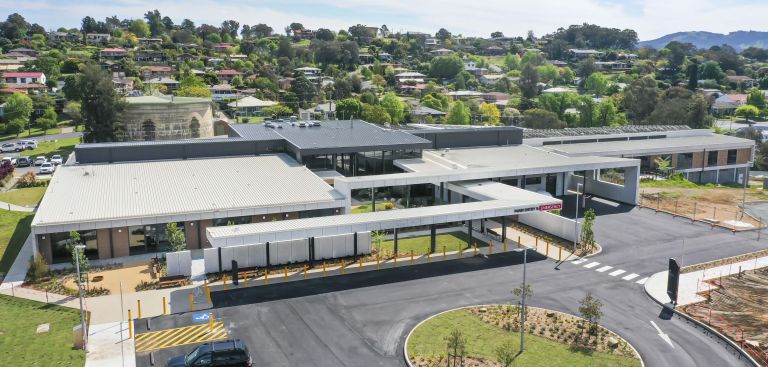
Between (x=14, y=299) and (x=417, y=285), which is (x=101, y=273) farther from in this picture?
(x=417, y=285)

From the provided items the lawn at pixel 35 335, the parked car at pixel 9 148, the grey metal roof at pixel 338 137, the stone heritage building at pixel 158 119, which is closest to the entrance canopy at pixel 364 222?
the lawn at pixel 35 335

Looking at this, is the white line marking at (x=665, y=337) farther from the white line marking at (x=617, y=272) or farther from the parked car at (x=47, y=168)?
the parked car at (x=47, y=168)

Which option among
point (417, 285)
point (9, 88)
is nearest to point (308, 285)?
point (417, 285)

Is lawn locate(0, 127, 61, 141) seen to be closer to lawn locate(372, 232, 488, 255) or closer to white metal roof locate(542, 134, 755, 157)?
lawn locate(372, 232, 488, 255)

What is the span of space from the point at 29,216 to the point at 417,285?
42295mm

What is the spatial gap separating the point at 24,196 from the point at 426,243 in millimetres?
48020

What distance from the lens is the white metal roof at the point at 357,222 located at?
4284 centimetres

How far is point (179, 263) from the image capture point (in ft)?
141

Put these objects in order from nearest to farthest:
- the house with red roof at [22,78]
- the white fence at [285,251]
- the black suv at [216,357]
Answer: the black suv at [216,357] → the white fence at [285,251] → the house with red roof at [22,78]

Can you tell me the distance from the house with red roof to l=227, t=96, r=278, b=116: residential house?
5392 cm

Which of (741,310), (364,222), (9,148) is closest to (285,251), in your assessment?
(364,222)

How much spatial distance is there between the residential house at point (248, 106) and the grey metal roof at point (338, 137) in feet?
230

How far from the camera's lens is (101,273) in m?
44.0

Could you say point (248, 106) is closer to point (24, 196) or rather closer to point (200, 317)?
point (24, 196)
